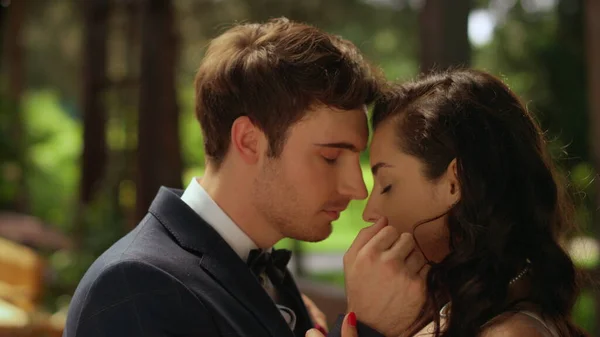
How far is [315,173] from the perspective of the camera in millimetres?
2424

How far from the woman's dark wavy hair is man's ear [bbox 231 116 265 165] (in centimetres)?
51

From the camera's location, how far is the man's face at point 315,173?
242cm

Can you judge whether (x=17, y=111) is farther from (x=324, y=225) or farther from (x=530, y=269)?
(x=530, y=269)

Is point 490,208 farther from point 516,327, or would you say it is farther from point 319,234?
point 319,234

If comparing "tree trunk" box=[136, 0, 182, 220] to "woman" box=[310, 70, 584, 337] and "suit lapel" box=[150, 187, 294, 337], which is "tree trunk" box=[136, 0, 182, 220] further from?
"woman" box=[310, 70, 584, 337]

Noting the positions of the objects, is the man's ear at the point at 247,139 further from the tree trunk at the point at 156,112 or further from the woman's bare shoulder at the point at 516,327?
the tree trunk at the point at 156,112

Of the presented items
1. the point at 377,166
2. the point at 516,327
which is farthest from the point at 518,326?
the point at 377,166

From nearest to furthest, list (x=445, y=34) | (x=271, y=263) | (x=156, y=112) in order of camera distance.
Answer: (x=271, y=263)
(x=445, y=34)
(x=156, y=112)

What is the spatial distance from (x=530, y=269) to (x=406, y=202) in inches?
12.1

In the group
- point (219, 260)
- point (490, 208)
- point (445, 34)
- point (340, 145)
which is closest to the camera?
point (490, 208)

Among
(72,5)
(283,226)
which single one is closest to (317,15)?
(72,5)

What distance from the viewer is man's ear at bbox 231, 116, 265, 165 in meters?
2.46

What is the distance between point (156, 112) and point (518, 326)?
15.6 feet

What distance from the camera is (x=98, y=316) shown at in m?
2.05
